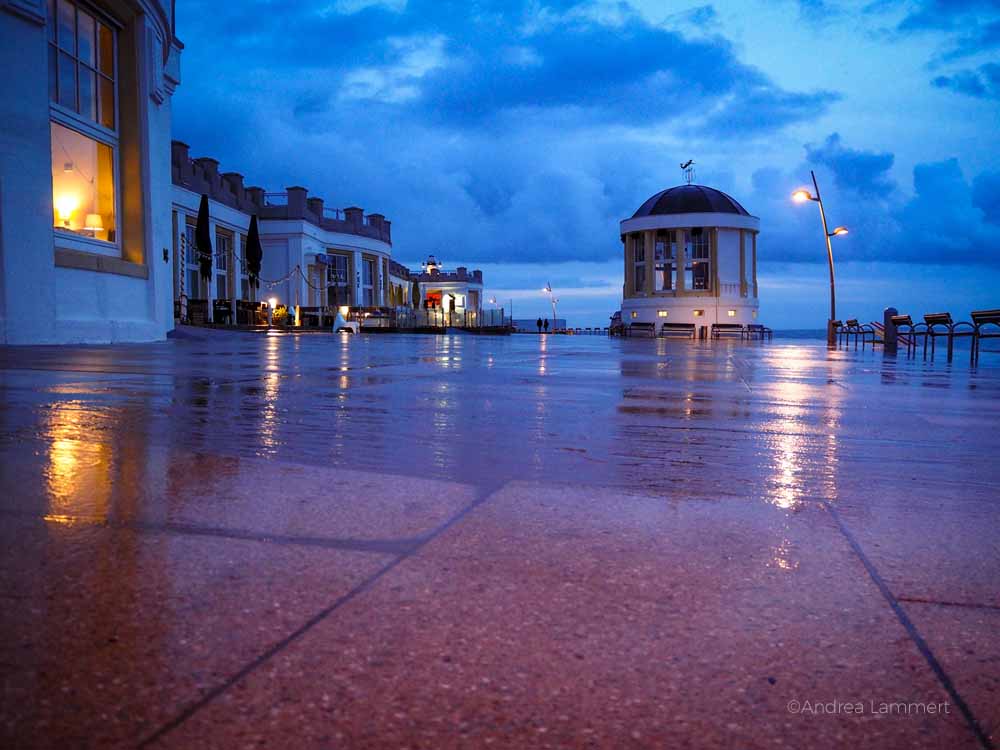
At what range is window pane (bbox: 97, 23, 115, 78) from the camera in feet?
49.7

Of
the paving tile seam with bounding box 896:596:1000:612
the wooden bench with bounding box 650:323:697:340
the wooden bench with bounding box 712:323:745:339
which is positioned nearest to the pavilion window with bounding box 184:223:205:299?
the wooden bench with bounding box 650:323:697:340

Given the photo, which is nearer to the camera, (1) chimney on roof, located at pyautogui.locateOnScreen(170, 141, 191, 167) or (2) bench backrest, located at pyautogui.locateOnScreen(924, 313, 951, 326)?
(2) bench backrest, located at pyautogui.locateOnScreen(924, 313, 951, 326)

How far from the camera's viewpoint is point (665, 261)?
51.5 m

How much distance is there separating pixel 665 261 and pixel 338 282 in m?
23.7

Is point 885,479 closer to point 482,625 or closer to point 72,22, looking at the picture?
point 482,625

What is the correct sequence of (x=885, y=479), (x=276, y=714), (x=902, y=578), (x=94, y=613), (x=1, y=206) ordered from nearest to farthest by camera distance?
(x=276, y=714) → (x=94, y=613) → (x=902, y=578) → (x=885, y=479) → (x=1, y=206)

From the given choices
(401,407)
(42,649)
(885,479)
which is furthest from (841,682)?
(401,407)

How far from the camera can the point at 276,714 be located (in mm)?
804

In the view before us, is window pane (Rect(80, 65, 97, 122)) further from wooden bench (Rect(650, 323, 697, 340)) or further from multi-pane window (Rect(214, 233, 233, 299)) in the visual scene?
wooden bench (Rect(650, 323, 697, 340))

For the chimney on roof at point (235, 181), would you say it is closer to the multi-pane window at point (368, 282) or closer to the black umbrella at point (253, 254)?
the black umbrella at point (253, 254)

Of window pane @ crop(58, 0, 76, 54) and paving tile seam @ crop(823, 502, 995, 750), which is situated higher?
window pane @ crop(58, 0, 76, 54)

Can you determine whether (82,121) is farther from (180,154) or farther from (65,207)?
(180,154)

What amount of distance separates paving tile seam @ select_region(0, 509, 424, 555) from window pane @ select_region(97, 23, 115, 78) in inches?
674

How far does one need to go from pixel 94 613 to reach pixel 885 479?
2.09 meters
